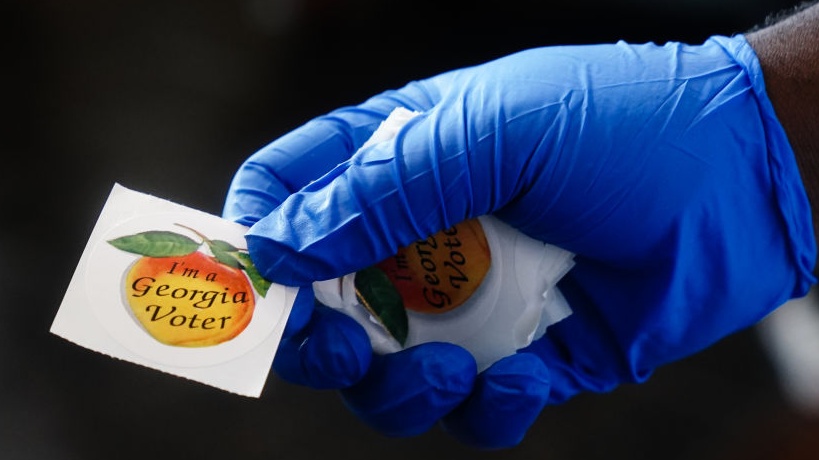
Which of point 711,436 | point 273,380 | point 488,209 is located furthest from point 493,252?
point 711,436

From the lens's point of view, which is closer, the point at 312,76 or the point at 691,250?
the point at 691,250

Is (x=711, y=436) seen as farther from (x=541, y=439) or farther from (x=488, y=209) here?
(x=488, y=209)

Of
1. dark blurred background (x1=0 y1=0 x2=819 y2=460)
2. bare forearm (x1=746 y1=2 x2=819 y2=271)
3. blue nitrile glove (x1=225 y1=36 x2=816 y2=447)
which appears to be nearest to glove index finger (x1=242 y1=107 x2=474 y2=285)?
blue nitrile glove (x1=225 y1=36 x2=816 y2=447)

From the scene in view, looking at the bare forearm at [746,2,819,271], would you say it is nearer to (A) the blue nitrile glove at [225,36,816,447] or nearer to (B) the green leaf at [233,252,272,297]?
(A) the blue nitrile glove at [225,36,816,447]

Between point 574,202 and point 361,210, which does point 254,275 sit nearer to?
point 361,210

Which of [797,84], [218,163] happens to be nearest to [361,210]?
[797,84]
